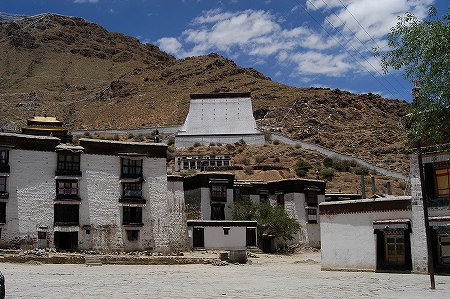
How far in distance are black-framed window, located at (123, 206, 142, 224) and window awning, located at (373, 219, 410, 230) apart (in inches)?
684

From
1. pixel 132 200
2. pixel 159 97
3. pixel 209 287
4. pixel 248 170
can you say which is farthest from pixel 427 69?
pixel 159 97

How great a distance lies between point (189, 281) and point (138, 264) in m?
11.4

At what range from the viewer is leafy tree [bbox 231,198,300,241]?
1811 inches

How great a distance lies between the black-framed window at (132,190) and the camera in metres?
38.7

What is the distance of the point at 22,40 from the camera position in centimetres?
17438

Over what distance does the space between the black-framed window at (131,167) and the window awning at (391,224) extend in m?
17.8

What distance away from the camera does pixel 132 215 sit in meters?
38.6

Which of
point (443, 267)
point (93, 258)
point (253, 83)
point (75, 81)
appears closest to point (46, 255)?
point (93, 258)

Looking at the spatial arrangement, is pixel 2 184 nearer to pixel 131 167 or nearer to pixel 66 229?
pixel 66 229

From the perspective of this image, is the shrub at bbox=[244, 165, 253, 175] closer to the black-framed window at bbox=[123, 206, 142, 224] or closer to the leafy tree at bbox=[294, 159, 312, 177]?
the leafy tree at bbox=[294, 159, 312, 177]

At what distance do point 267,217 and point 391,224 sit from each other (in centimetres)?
2073

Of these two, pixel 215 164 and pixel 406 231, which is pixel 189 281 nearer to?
pixel 406 231

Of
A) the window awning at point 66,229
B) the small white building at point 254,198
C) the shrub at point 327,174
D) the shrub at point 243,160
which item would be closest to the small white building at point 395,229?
the small white building at point 254,198

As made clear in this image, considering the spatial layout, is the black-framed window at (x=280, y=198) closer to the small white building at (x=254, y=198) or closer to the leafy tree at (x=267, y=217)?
the small white building at (x=254, y=198)
